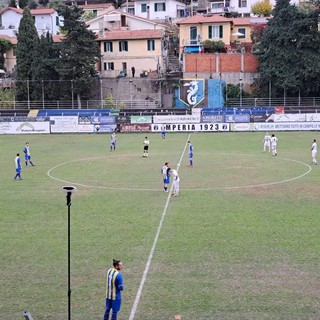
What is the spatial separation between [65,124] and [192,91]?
19.3 m

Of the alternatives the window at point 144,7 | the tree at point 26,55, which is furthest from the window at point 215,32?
the tree at point 26,55

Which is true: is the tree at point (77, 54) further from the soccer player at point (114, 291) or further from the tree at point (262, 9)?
the soccer player at point (114, 291)

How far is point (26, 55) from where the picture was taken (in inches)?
2928

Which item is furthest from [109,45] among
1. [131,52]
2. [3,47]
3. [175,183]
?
[175,183]

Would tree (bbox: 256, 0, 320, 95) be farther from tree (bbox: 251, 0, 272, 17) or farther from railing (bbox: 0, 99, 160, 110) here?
tree (bbox: 251, 0, 272, 17)

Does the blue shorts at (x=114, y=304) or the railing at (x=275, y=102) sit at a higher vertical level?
the railing at (x=275, y=102)

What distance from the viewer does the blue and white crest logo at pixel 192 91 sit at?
234 feet

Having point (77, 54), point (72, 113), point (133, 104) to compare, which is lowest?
point (72, 113)

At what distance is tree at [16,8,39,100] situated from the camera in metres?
73.1

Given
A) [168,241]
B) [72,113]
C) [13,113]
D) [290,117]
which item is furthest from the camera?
[13,113]

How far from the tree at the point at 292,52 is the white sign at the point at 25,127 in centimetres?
2829

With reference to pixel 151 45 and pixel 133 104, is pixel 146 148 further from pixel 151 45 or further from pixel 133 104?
pixel 151 45

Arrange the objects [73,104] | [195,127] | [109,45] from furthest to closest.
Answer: [109,45], [73,104], [195,127]

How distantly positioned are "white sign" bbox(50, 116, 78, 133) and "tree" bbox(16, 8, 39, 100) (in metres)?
14.6
